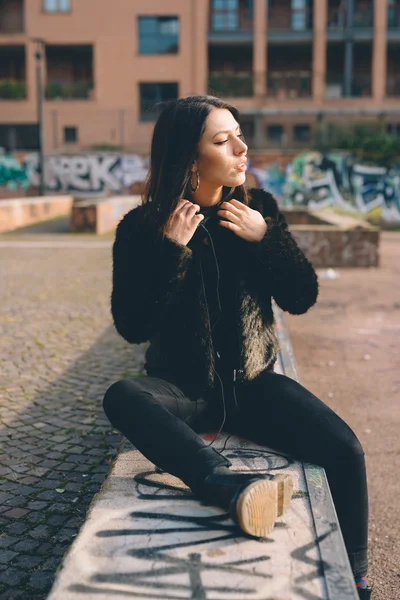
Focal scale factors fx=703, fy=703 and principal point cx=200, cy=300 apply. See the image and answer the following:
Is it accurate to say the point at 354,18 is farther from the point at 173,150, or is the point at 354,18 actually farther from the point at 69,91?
the point at 173,150

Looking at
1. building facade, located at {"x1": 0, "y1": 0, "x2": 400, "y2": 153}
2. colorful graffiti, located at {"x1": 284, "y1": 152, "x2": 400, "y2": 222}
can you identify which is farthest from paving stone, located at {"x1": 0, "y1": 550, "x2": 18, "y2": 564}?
building facade, located at {"x1": 0, "y1": 0, "x2": 400, "y2": 153}

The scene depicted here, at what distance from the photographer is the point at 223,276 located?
2768mm

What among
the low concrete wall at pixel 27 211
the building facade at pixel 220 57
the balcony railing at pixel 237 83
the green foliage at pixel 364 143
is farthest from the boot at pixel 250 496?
the balcony railing at pixel 237 83

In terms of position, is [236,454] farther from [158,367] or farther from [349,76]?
[349,76]

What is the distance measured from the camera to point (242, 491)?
6.57ft

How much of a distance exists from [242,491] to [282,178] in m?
24.7

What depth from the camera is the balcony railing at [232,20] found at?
36.6 m

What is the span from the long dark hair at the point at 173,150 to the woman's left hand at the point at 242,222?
0.19 meters

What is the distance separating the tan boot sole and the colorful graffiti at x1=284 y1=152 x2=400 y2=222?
73.8 feet

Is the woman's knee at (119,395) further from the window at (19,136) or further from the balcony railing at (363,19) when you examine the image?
the balcony railing at (363,19)

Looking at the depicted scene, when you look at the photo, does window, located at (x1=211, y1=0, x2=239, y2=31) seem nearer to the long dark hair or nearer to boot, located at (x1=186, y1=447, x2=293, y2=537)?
the long dark hair

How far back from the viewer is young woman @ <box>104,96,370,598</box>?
8.63ft

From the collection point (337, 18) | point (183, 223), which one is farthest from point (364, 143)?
point (183, 223)

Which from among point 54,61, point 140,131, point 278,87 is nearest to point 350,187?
point 140,131
